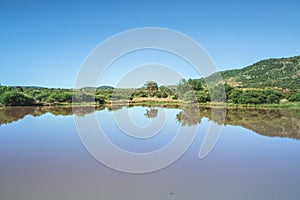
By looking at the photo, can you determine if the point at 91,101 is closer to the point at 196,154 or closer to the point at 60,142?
the point at 60,142

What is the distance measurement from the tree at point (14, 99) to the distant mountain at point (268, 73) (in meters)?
23.2

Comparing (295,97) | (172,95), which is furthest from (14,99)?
(295,97)

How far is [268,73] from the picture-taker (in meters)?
39.9

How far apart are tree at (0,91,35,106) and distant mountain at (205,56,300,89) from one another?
2322 centimetres

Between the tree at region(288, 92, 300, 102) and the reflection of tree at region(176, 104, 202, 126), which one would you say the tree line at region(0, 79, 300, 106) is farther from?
the reflection of tree at region(176, 104, 202, 126)

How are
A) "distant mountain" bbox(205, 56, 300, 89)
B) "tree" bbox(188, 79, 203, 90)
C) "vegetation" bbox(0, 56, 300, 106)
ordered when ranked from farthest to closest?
"distant mountain" bbox(205, 56, 300, 89) → "tree" bbox(188, 79, 203, 90) → "vegetation" bbox(0, 56, 300, 106)

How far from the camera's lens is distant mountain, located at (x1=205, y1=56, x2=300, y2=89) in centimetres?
3459

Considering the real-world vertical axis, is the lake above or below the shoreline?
below

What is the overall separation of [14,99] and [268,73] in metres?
32.5

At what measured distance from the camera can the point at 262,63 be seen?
45438 millimetres

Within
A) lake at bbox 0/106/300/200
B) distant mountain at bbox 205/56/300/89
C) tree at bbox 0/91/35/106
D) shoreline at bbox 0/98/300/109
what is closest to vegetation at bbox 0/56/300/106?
tree at bbox 0/91/35/106

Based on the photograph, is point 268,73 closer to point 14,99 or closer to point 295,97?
point 295,97

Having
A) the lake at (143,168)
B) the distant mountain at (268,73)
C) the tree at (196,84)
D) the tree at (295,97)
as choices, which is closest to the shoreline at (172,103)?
the tree at (295,97)

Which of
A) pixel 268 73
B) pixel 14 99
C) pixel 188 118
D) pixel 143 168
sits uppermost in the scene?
pixel 268 73
